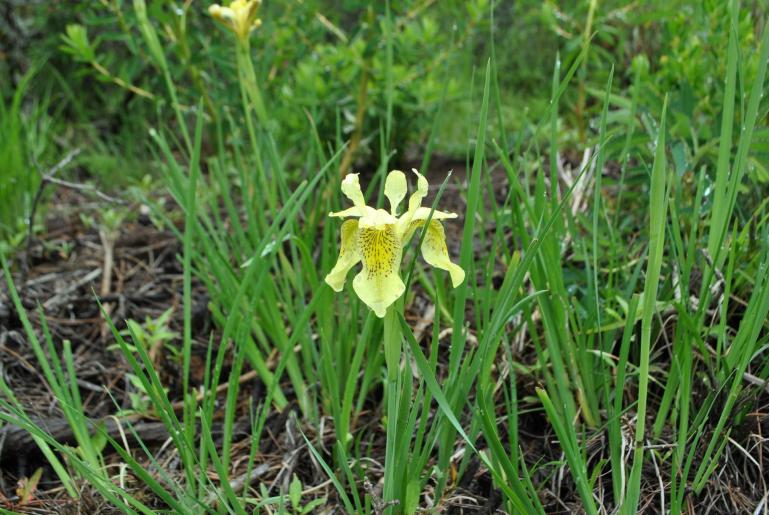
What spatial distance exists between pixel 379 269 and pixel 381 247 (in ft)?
0.10

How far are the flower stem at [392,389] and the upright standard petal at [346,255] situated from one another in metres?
0.08

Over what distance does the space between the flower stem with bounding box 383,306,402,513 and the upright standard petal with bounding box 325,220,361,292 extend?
0.25 ft

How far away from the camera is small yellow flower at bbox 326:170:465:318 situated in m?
0.88

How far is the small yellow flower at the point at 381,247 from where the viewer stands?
0.88 m

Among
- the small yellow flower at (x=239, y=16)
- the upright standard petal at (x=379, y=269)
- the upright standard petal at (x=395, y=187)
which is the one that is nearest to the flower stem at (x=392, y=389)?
the upright standard petal at (x=379, y=269)

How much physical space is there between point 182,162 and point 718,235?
2626 mm

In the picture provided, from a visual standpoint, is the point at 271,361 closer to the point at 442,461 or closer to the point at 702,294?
the point at 442,461

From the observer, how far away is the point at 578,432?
127 centimetres

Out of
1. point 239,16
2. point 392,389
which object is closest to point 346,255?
point 392,389

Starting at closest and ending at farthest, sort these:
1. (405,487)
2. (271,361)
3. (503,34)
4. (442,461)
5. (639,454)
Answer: (639,454)
(405,487)
(442,461)
(271,361)
(503,34)

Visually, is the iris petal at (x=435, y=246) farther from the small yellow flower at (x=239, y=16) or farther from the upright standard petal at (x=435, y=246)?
the small yellow flower at (x=239, y=16)

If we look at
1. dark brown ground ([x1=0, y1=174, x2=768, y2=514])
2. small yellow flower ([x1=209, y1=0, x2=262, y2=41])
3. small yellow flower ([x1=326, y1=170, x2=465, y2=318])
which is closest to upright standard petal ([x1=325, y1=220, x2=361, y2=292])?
small yellow flower ([x1=326, y1=170, x2=465, y2=318])

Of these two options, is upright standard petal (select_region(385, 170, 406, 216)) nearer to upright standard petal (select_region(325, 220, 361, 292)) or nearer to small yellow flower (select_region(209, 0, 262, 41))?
upright standard petal (select_region(325, 220, 361, 292))

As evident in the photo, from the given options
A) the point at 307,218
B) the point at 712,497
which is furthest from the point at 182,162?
the point at 712,497
